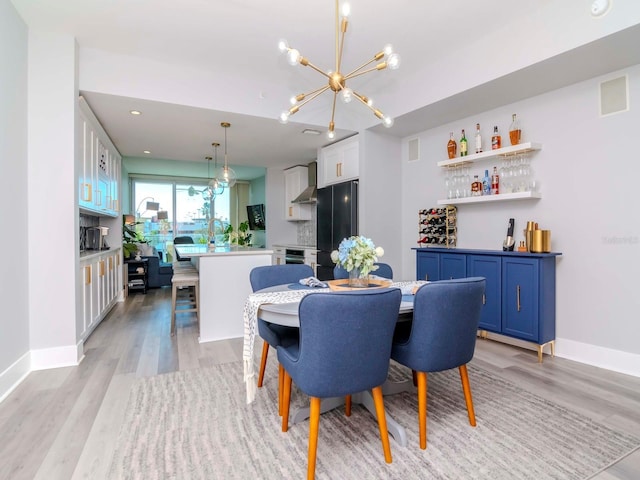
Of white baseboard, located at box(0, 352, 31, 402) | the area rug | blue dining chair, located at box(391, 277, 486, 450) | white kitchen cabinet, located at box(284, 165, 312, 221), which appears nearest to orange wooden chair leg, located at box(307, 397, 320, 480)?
the area rug

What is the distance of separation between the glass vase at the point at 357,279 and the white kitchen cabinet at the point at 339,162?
260 cm

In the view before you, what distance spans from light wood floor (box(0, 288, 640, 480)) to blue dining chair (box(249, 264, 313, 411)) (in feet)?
2.73

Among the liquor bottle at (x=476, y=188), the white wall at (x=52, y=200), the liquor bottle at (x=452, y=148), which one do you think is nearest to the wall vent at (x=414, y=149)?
the liquor bottle at (x=452, y=148)

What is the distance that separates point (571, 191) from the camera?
315cm

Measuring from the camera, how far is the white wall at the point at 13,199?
2.43 m

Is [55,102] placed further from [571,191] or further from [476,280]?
[571,191]

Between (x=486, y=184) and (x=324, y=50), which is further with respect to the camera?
(x=486, y=184)

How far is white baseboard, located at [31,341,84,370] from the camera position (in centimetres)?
287

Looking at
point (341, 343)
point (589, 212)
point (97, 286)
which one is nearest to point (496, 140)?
point (589, 212)

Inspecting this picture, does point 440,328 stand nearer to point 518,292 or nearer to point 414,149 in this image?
point 518,292

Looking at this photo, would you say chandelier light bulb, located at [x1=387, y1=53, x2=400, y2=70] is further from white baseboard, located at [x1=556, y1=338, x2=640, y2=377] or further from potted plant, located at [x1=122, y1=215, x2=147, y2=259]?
potted plant, located at [x1=122, y1=215, x2=147, y2=259]

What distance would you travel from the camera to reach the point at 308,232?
7.07 m

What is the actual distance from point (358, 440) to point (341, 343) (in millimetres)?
766

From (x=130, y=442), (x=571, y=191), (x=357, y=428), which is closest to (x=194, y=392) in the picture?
(x=130, y=442)
